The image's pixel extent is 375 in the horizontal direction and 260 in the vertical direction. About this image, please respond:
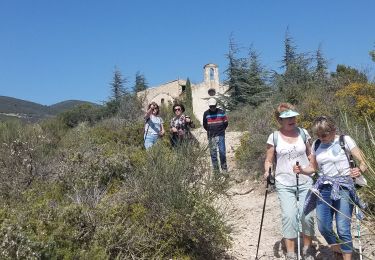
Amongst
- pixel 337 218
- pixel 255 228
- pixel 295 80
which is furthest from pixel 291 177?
pixel 295 80

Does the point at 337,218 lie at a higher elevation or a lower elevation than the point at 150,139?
lower

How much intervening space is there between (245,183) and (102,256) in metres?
5.66

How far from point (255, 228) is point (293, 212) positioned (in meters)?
1.55

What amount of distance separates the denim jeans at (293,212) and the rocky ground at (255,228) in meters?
0.54

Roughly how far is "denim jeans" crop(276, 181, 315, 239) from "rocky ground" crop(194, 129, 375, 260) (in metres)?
0.54

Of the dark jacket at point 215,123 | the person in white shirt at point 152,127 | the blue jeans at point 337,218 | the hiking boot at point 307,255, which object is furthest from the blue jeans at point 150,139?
the blue jeans at point 337,218

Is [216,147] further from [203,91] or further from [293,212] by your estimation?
[203,91]

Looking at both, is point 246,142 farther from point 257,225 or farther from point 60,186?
point 60,186

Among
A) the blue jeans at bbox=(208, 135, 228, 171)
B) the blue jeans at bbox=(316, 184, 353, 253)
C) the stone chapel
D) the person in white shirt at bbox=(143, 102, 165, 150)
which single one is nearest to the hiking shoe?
the blue jeans at bbox=(316, 184, 353, 253)

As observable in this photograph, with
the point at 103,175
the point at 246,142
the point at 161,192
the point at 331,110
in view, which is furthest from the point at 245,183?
the point at 161,192

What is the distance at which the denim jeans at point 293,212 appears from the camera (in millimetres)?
4516

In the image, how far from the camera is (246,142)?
1026cm

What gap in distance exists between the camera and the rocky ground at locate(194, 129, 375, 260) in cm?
495

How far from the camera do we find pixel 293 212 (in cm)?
453
